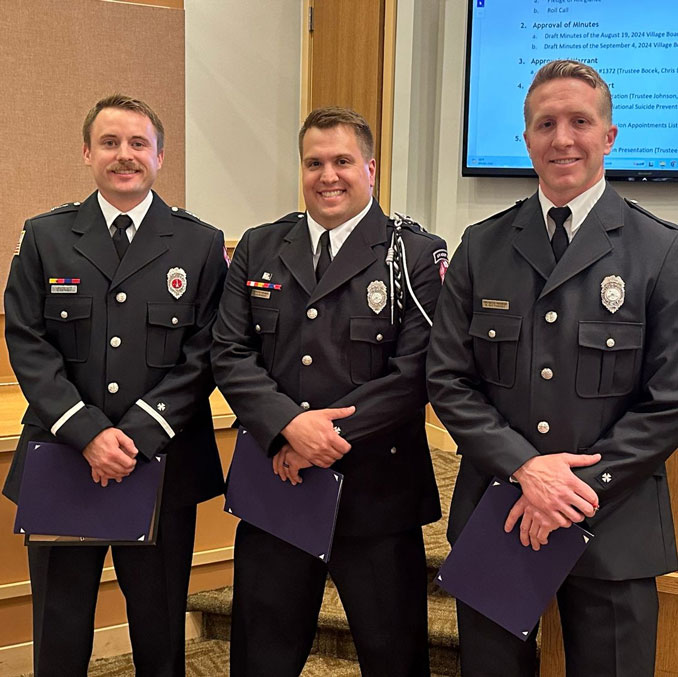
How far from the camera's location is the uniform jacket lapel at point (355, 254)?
2008 millimetres

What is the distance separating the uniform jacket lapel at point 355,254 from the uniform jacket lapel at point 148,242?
40cm

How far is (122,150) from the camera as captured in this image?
204 cm

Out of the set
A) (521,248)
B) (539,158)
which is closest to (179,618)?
(521,248)

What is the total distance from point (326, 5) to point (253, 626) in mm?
2786

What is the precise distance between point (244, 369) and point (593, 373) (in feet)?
2.48

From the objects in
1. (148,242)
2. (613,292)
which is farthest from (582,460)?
(148,242)

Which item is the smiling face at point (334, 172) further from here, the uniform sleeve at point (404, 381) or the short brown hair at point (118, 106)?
the short brown hair at point (118, 106)

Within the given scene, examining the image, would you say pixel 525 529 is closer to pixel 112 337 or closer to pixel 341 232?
pixel 341 232

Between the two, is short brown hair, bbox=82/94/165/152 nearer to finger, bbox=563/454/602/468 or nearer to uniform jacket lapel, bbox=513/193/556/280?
uniform jacket lapel, bbox=513/193/556/280

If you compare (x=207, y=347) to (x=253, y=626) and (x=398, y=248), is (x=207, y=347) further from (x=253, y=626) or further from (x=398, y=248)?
(x=253, y=626)

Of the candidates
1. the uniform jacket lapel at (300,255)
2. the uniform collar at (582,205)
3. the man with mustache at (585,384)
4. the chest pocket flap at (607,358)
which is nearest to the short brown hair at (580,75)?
the man with mustache at (585,384)

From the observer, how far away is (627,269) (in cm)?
171

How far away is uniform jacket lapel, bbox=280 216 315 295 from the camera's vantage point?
6.67 feet

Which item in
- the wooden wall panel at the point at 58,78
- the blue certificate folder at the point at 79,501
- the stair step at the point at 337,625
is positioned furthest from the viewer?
the wooden wall panel at the point at 58,78
